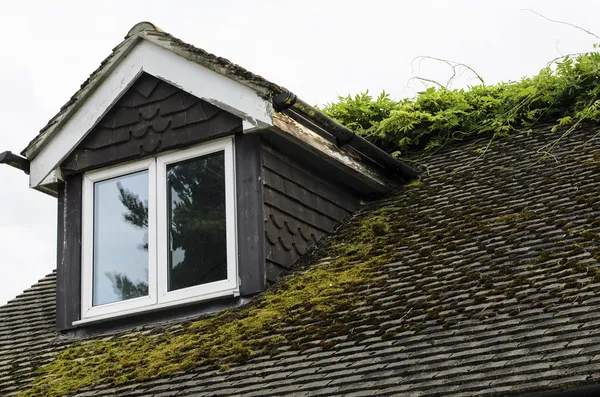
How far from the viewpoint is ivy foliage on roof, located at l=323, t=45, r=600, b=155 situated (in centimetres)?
976

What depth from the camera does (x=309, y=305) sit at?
7.28 meters

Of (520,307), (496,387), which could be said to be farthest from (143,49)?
(496,387)

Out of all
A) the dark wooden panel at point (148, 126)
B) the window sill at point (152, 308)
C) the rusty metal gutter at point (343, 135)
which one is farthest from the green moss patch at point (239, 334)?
the dark wooden panel at point (148, 126)

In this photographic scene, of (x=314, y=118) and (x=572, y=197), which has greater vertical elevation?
(x=314, y=118)

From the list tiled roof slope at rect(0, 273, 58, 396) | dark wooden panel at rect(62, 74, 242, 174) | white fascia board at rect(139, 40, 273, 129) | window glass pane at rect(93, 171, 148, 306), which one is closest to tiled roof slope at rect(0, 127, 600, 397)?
tiled roof slope at rect(0, 273, 58, 396)

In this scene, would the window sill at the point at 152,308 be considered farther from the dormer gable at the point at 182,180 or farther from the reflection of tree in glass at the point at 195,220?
the reflection of tree in glass at the point at 195,220

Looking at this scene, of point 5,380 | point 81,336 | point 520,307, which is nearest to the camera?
point 520,307

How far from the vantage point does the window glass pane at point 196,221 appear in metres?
8.32

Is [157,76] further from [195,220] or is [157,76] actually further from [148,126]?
[195,220]

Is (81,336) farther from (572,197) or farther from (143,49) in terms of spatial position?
(572,197)

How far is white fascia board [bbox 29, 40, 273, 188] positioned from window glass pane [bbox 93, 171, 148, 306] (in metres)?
0.58

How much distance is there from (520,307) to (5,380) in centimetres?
433

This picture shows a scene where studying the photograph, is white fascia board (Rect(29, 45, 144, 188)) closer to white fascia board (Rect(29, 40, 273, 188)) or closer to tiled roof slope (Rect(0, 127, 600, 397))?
white fascia board (Rect(29, 40, 273, 188))

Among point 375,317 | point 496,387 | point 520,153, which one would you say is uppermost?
point 520,153
